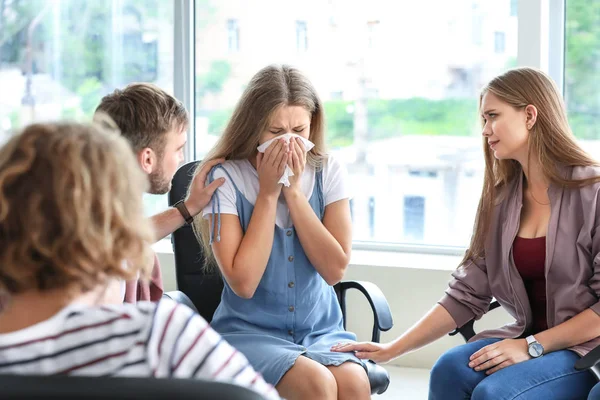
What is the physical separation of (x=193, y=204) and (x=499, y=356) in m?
0.90

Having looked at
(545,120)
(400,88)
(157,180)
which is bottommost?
(157,180)

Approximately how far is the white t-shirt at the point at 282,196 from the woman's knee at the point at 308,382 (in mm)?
432

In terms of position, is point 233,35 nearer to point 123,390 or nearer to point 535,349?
point 535,349

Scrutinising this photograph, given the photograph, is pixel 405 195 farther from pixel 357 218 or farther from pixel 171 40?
pixel 171 40

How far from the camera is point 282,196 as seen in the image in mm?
2283

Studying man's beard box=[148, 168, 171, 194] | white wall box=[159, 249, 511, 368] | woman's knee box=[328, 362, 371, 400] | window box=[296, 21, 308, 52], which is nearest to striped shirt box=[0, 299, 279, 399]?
man's beard box=[148, 168, 171, 194]

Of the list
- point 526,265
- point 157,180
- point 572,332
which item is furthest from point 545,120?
point 157,180

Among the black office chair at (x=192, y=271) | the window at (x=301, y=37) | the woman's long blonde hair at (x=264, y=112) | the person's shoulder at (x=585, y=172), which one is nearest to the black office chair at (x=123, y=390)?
the woman's long blonde hair at (x=264, y=112)

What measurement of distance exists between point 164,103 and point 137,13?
2200 millimetres

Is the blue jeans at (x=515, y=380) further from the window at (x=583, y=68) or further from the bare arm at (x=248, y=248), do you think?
the window at (x=583, y=68)

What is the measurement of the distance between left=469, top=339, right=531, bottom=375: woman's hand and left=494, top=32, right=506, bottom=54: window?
5.60ft

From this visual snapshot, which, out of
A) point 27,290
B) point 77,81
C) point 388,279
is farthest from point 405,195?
point 27,290

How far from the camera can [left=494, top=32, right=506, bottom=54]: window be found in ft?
11.2

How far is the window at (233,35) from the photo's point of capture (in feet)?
12.5
